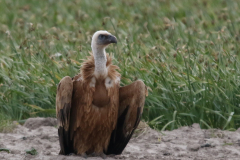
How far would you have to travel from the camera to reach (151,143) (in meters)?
5.25

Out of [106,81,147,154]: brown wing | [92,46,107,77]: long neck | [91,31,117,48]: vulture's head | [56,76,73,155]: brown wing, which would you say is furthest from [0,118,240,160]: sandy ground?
[91,31,117,48]: vulture's head

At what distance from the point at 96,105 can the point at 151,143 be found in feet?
3.16

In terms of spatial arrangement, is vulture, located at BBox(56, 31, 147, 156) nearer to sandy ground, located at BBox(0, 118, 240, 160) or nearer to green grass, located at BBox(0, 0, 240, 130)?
sandy ground, located at BBox(0, 118, 240, 160)

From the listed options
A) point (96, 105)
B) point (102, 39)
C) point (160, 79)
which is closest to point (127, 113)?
point (96, 105)

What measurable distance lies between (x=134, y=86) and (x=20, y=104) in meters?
2.00

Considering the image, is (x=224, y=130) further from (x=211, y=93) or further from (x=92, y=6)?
(x=92, y=6)

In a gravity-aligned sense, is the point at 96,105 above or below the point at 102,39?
below

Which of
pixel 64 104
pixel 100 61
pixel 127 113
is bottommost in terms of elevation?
pixel 127 113

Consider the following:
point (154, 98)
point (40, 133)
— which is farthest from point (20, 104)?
point (154, 98)

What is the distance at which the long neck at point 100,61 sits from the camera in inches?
181

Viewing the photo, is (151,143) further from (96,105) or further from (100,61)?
(100,61)

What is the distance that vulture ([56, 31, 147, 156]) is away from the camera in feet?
15.0

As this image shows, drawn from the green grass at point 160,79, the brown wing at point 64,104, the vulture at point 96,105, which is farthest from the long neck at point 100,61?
the green grass at point 160,79

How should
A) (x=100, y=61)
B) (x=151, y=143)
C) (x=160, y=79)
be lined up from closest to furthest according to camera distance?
(x=100, y=61) → (x=151, y=143) → (x=160, y=79)
